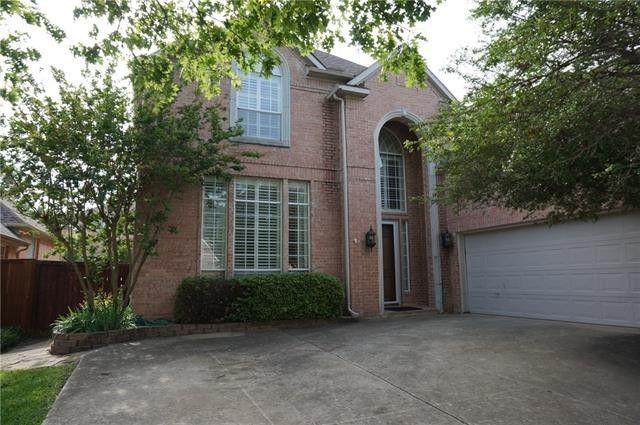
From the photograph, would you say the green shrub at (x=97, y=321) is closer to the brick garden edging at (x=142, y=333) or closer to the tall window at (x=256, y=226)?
the brick garden edging at (x=142, y=333)

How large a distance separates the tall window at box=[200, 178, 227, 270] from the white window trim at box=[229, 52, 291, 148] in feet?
4.36

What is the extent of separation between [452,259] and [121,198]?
8.52 m

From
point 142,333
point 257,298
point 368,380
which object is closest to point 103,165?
point 142,333

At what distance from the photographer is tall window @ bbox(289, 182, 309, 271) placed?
10578 mm

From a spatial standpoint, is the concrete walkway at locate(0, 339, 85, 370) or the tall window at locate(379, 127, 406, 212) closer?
the concrete walkway at locate(0, 339, 85, 370)

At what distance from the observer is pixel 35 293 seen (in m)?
9.76

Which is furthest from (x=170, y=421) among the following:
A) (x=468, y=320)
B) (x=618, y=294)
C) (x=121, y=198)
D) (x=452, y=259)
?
(x=452, y=259)

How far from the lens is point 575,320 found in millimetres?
9031

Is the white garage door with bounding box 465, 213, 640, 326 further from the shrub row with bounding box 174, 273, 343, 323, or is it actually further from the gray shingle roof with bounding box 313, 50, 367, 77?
the gray shingle roof with bounding box 313, 50, 367, 77

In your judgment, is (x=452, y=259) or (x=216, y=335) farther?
(x=452, y=259)

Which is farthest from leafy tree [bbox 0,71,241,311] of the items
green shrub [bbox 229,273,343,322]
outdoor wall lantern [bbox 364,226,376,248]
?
outdoor wall lantern [bbox 364,226,376,248]

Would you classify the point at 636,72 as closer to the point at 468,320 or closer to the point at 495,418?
the point at 495,418

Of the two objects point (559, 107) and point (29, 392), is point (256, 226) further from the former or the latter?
point (559, 107)

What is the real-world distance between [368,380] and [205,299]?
487 centimetres
